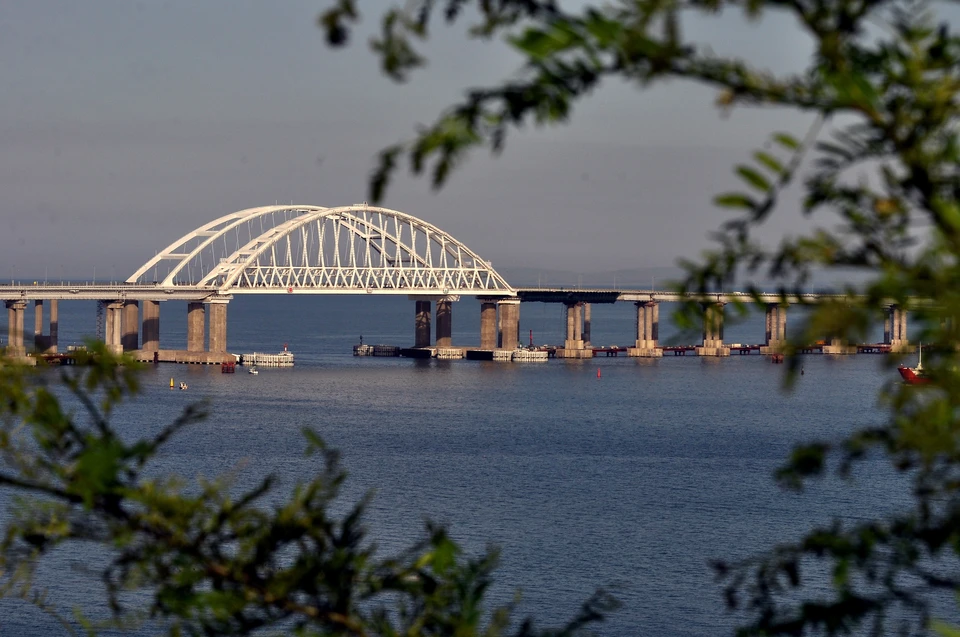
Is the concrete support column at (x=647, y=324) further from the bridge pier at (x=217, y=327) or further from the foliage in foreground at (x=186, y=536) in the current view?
the foliage in foreground at (x=186, y=536)

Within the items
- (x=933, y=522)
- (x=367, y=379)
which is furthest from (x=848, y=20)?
(x=367, y=379)

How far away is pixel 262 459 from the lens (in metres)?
59.0

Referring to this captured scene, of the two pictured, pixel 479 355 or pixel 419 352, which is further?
pixel 419 352

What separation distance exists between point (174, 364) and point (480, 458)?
66.2m

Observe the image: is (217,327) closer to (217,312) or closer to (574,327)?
(217,312)

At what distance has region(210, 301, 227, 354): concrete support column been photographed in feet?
396

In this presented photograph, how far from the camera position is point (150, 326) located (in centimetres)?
11975

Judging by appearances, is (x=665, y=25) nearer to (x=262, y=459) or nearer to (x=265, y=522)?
(x=265, y=522)

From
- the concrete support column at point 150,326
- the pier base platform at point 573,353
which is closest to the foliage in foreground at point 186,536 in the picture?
the concrete support column at point 150,326

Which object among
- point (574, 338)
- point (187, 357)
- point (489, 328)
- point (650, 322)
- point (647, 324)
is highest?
point (650, 322)

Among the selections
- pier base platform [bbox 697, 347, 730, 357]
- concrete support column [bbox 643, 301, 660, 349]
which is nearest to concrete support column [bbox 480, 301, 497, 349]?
concrete support column [bbox 643, 301, 660, 349]

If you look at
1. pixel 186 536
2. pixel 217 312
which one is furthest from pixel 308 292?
pixel 186 536

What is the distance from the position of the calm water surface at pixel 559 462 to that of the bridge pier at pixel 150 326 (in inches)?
216

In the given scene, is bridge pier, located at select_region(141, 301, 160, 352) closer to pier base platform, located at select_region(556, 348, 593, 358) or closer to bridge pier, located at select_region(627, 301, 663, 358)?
pier base platform, located at select_region(556, 348, 593, 358)
